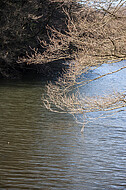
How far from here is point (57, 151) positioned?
866 cm

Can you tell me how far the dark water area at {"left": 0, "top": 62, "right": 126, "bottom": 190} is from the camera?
6.82 m

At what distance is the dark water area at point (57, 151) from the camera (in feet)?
22.4

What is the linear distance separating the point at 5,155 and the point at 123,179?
9.28 ft

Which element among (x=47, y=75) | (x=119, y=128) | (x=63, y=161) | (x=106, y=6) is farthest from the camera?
(x=47, y=75)

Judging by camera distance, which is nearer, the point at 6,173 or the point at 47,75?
the point at 6,173

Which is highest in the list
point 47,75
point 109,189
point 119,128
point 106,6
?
point 106,6

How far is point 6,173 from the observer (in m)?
7.09

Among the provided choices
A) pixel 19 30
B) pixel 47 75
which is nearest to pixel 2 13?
pixel 19 30

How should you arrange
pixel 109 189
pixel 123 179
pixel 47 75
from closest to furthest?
1. pixel 109 189
2. pixel 123 179
3. pixel 47 75

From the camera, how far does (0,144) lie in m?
9.02

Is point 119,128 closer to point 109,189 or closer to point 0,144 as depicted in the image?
point 0,144

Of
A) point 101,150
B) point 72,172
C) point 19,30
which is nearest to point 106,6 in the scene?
→ point 101,150

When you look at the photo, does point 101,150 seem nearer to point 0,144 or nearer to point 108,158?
point 108,158

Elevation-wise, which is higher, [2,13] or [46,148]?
[2,13]
